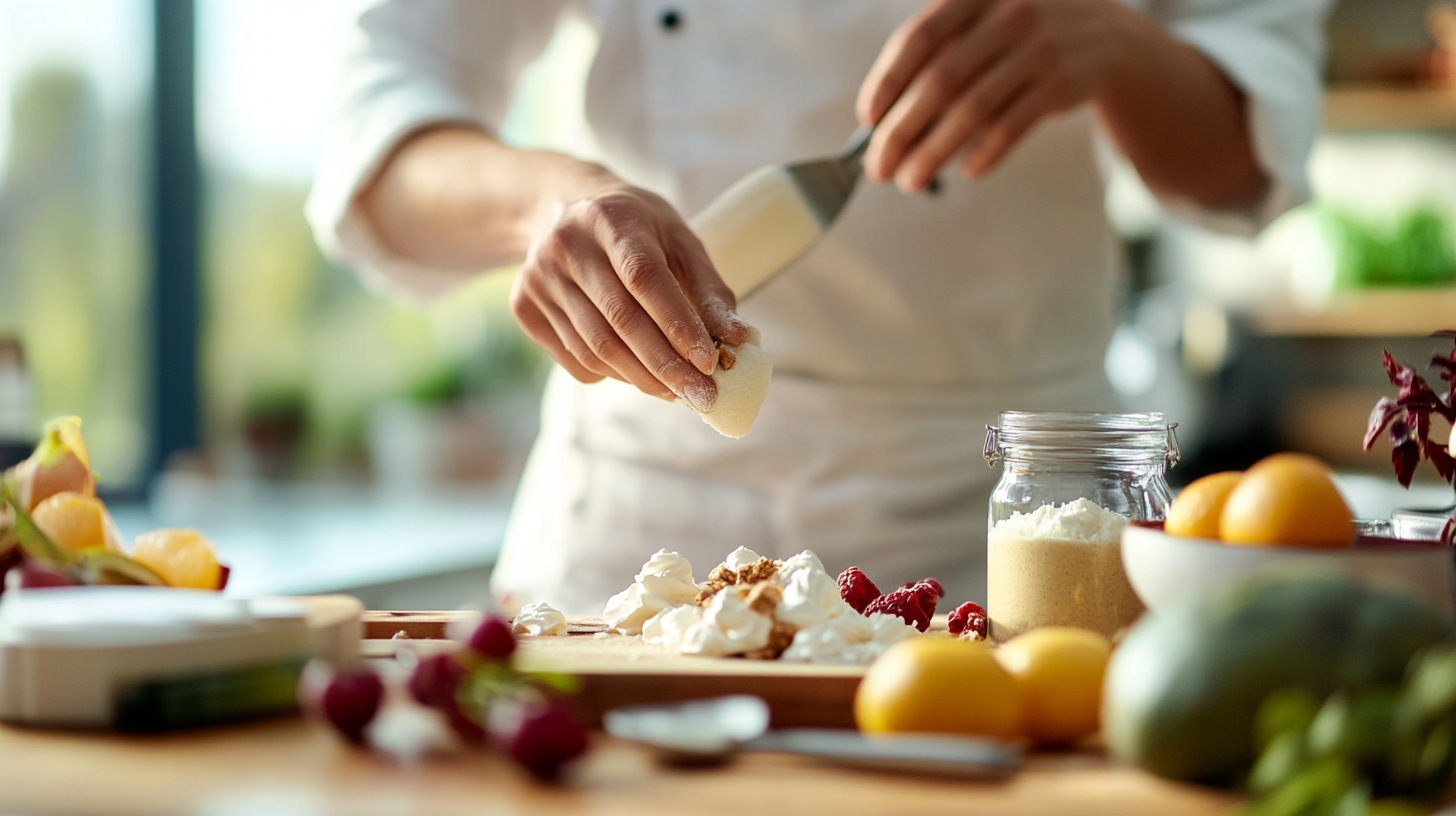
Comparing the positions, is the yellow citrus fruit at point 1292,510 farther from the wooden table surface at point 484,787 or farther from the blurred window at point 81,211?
the blurred window at point 81,211

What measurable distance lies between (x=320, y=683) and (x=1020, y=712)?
0.99 ft

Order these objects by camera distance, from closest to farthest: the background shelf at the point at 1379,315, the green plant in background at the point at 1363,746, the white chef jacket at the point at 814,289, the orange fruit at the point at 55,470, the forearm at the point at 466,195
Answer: the green plant in background at the point at 1363,746 < the orange fruit at the point at 55,470 < the forearm at the point at 466,195 < the white chef jacket at the point at 814,289 < the background shelf at the point at 1379,315

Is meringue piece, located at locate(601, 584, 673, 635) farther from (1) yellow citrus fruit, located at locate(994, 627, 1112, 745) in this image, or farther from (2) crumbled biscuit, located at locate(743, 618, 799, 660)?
(1) yellow citrus fruit, located at locate(994, 627, 1112, 745)

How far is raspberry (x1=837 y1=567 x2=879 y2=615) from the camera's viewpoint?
0.86 metres

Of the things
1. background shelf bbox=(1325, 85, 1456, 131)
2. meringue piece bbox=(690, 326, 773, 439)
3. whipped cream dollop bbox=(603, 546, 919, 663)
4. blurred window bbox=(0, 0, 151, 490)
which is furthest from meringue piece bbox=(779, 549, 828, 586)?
background shelf bbox=(1325, 85, 1456, 131)

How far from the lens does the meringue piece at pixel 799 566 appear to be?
77cm

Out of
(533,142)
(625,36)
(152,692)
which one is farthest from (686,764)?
(533,142)

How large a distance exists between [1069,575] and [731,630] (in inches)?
8.5

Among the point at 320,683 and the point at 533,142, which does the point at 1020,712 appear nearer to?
the point at 320,683

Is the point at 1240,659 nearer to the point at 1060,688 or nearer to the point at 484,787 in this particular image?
the point at 1060,688

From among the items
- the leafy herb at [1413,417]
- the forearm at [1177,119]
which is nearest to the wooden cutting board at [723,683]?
the leafy herb at [1413,417]

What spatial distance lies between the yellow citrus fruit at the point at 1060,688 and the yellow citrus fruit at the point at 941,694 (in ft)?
0.05

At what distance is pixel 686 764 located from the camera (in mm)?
560

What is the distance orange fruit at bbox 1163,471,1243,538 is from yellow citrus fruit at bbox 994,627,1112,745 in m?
0.08
